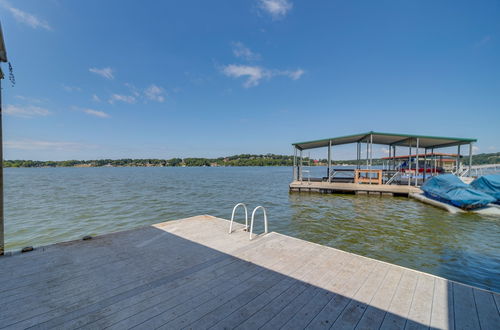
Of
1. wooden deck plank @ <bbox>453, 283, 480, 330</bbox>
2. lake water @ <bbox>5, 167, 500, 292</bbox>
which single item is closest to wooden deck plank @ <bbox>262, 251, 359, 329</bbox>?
wooden deck plank @ <bbox>453, 283, 480, 330</bbox>

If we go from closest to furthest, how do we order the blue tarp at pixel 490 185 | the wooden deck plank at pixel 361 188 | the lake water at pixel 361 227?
the lake water at pixel 361 227
the blue tarp at pixel 490 185
the wooden deck plank at pixel 361 188

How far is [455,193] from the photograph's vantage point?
9688 millimetres

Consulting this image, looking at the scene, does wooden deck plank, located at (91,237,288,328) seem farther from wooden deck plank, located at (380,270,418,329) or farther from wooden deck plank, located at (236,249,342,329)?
wooden deck plank, located at (380,270,418,329)

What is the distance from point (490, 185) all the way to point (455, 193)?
9.36 ft

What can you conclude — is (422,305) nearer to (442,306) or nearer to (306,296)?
(442,306)

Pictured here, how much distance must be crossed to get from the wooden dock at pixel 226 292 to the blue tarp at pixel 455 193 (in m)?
9.26

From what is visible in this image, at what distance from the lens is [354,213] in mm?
9500

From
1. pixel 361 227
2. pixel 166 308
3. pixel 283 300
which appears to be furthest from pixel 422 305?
pixel 361 227

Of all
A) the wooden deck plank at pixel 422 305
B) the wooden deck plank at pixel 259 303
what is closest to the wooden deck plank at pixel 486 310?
the wooden deck plank at pixel 422 305

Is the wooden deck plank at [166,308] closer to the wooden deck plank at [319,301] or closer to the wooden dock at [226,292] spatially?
Result: the wooden dock at [226,292]

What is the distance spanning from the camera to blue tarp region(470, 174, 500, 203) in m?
10.4

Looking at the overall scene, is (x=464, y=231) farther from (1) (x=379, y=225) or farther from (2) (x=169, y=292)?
(2) (x=169, y=292)

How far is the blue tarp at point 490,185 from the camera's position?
1038 centimetres

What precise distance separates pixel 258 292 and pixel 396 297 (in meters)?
1.62
